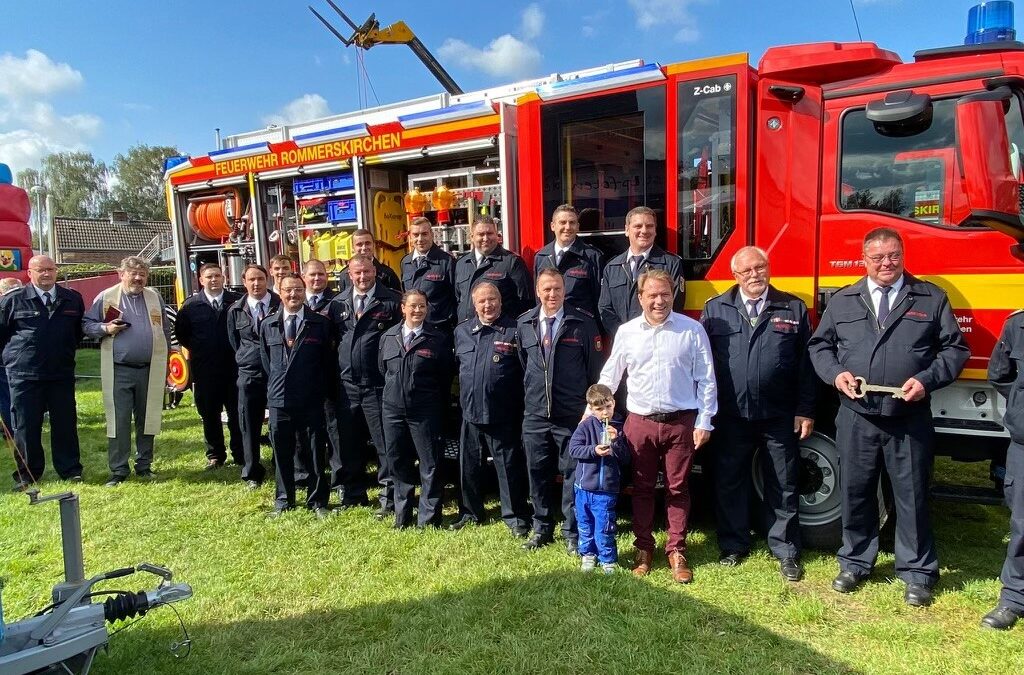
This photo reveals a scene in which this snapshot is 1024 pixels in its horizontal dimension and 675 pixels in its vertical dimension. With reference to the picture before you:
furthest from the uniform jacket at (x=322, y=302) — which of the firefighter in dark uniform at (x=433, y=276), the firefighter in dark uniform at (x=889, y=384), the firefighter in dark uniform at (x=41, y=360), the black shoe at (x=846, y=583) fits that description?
the black shoe at (x=846, y=583)

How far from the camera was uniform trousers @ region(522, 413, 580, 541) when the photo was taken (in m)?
4.01

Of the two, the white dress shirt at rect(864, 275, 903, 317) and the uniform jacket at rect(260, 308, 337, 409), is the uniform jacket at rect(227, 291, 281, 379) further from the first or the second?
the white dress shirt at rect(864, 275, 903, 317)

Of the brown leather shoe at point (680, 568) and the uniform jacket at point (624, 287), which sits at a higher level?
the uniform jacket at point (624, 287)

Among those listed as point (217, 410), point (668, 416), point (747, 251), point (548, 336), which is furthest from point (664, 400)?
point (217, 410)

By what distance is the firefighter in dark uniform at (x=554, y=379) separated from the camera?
156 inches

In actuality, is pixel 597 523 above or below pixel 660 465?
below

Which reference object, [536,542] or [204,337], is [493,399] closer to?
[536,542]

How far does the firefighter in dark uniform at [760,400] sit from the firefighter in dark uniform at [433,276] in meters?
1.93

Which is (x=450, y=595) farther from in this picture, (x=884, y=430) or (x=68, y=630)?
(x=884, y=430)

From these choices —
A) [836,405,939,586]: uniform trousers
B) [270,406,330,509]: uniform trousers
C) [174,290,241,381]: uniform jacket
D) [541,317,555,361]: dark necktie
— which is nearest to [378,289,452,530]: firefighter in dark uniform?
[270,406,330,509]: uniform trousers

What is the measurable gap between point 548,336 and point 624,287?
0.55m

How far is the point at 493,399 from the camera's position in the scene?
13.6 ft

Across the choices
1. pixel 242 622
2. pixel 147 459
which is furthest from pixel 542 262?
pixel 147 459

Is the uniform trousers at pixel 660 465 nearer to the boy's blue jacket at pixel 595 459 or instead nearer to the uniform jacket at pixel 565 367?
the boy's blue jacket at pixel 595 459
